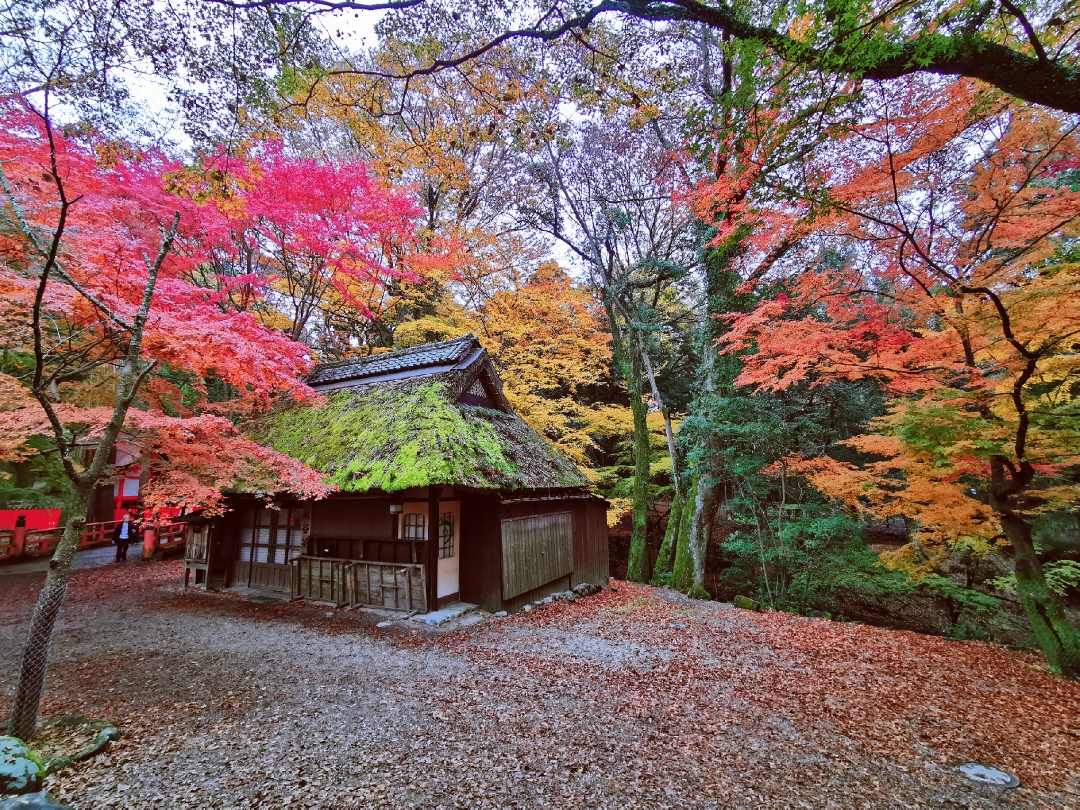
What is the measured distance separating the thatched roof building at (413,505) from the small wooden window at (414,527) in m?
Result: 0.02

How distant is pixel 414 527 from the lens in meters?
8.40

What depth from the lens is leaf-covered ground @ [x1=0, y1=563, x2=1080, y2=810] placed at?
3.39 meters

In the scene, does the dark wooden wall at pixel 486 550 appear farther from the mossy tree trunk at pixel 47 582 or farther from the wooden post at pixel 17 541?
the wooden post at pixel 17 541

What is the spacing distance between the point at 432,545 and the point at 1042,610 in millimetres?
9050

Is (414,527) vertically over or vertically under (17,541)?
over

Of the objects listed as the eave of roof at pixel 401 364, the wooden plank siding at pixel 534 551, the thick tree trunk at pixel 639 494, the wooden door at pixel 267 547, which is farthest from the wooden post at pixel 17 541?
the thick tree trunk at pixel 639 494

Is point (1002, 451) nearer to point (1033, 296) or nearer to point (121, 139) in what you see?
point (1033, 296)

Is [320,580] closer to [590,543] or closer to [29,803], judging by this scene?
[29,803]

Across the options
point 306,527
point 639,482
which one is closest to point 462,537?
→ point 306,527

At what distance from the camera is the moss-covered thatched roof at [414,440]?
24.8ft

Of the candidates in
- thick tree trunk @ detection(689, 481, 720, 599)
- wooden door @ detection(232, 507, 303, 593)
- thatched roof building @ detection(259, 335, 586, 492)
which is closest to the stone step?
thatched roof building @ detection(259, 335, 586, 492)

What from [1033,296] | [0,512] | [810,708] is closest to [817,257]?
[1033,296]

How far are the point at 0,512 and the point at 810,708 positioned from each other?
19.6m

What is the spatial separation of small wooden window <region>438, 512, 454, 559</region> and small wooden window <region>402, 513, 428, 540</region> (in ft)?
0.99
